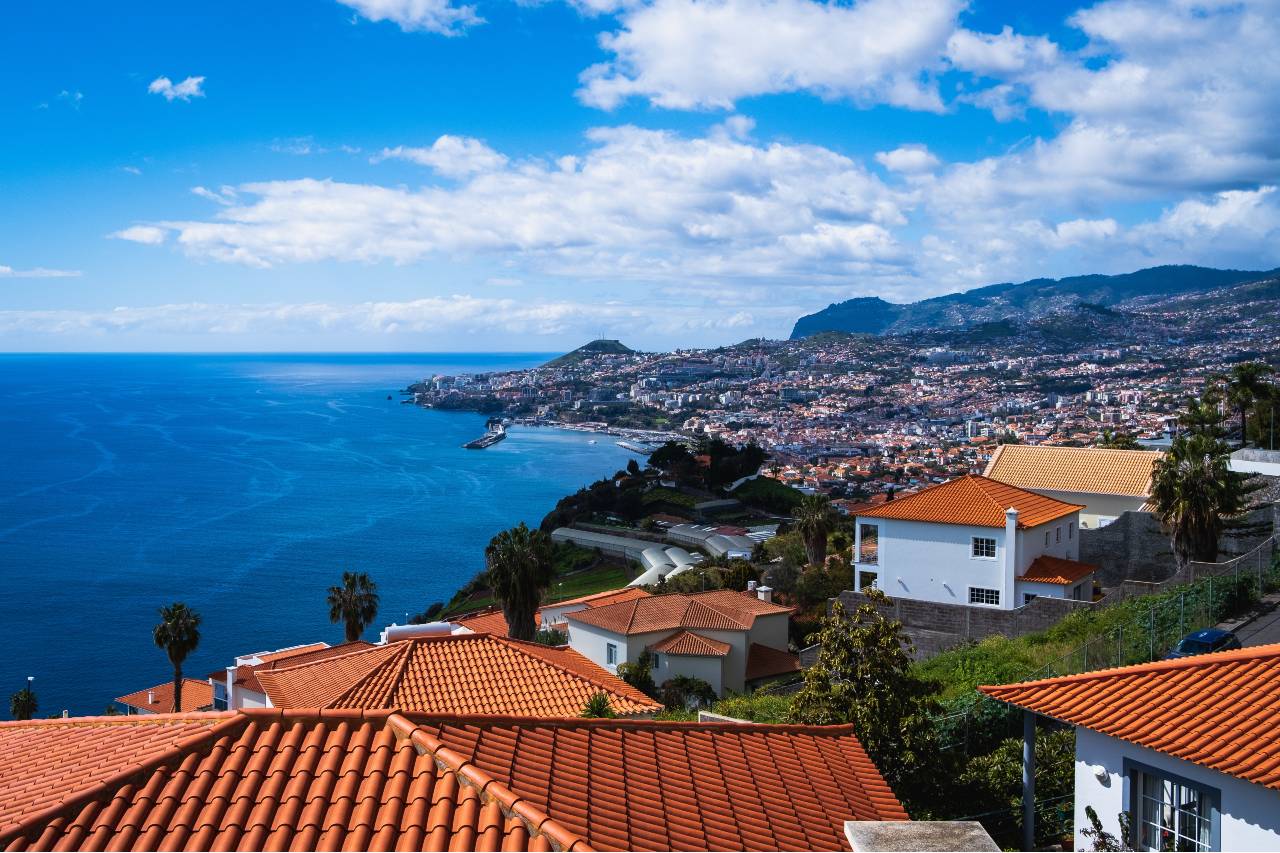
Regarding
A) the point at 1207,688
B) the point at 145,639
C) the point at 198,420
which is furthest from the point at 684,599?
the point at 198,420

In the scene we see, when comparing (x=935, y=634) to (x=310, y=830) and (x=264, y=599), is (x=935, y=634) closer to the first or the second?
(x=310, y=830)

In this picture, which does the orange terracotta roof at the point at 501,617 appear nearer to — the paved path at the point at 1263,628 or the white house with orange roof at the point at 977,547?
the white house with orange roof at the point at 977,547

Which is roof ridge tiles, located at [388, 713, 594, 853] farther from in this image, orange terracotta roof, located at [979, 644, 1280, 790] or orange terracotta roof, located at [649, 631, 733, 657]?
orange terracotta roof, located at [649, 631, 733, 657]

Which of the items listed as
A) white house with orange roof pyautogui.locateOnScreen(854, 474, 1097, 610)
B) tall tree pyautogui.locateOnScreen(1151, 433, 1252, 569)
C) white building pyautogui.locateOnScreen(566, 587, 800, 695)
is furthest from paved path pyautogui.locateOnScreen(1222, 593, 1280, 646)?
white building pyautogui.locateOnScreen(566, 587, 800, 695)

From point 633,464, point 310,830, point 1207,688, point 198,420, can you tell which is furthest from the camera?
point 198,420

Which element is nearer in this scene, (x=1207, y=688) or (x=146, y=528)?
(x=1207, y=688)

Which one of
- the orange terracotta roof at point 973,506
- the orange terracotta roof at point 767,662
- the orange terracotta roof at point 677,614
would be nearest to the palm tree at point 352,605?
the orange terracotta roof at point 677,614
